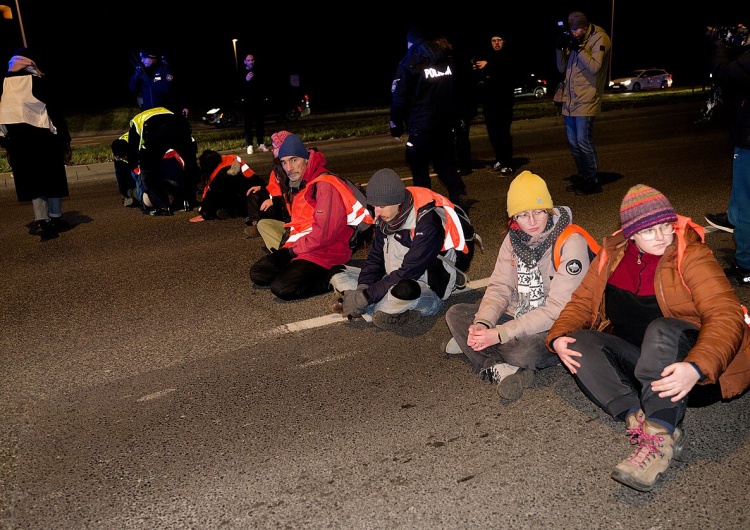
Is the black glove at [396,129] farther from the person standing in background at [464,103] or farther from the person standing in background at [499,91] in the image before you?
the person standing in background at [499,91]

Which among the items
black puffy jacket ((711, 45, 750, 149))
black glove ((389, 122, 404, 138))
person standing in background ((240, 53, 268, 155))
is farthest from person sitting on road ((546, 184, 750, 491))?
person standing in background ((240, 53, 268, 155))

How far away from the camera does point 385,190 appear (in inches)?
196

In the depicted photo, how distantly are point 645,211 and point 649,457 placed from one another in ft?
3.60

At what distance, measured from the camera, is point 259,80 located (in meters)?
13.8

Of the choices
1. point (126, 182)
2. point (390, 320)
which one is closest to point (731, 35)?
point (390, 320)

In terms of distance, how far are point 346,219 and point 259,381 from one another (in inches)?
76.9

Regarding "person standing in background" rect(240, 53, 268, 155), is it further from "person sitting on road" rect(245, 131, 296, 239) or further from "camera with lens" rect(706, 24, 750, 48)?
"camera with lens" rect(706, 24, 750, 48)

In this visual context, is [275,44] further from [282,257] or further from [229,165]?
[282,257]

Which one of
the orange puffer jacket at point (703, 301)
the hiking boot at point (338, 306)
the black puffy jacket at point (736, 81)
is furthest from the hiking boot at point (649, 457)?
the black puffy jacket at point (736, 81)

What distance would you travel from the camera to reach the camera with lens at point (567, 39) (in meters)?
8.84

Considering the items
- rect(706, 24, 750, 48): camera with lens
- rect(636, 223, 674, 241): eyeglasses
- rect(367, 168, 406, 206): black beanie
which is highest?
rect(706, 24, 750, 48): camera with lens

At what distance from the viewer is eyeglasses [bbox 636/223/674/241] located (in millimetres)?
3413

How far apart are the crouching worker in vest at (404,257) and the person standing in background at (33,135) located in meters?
4.69

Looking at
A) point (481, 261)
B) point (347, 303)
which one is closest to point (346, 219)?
point (347, 303)
